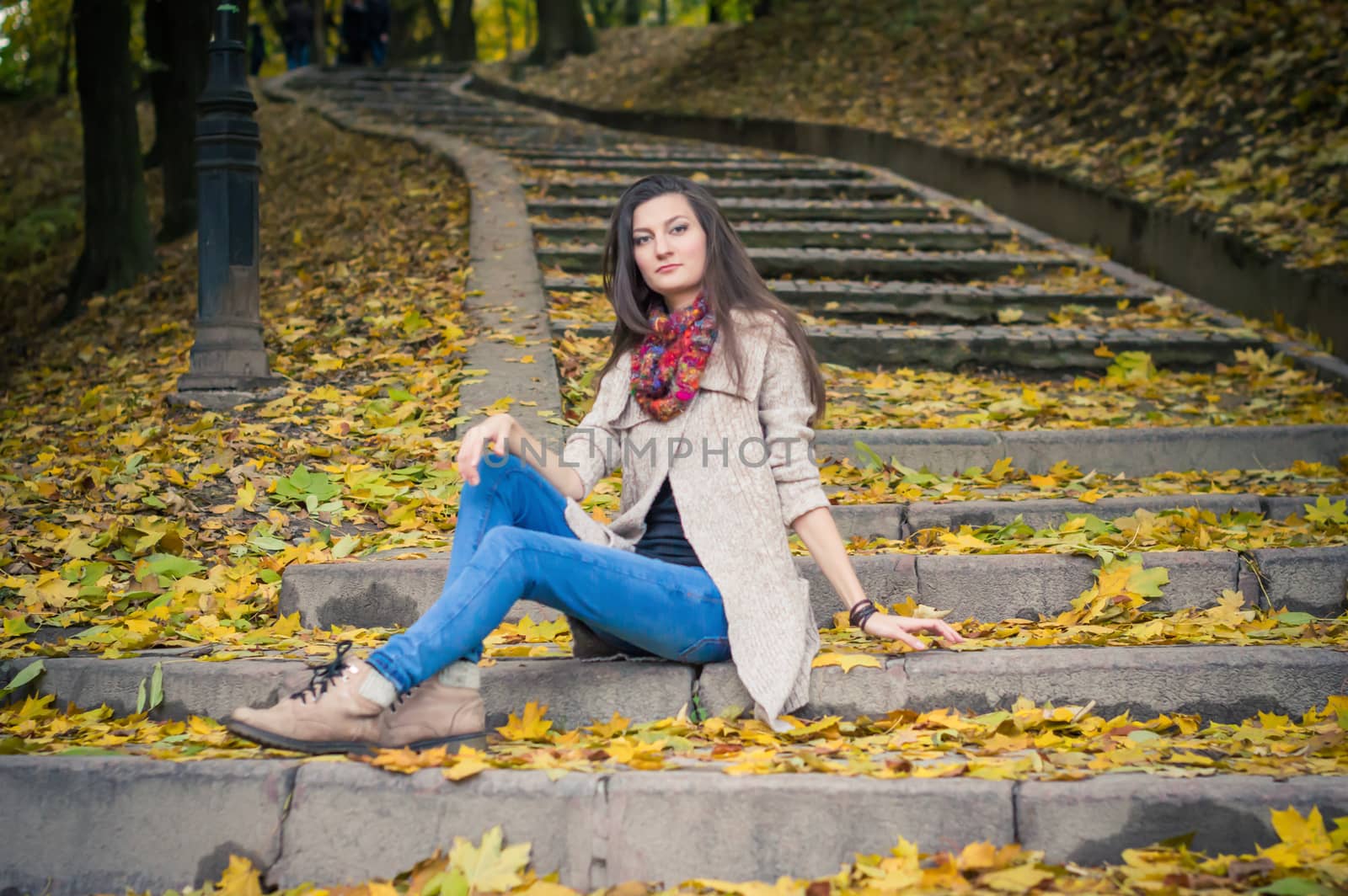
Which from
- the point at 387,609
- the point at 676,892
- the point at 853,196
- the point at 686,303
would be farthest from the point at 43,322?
the point at 676,892

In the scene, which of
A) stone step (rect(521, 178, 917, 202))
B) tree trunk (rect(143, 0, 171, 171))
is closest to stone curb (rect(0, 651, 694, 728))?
stone step (rect(521, 178, 917, 202))

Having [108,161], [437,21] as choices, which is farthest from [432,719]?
[437,21]

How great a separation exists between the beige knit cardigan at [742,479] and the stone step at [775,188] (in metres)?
6.06

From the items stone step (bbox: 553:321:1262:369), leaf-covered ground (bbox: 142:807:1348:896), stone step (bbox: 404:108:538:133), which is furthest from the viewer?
stone step (bbox: 404:108:538:133)

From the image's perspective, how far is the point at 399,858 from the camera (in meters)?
2.38

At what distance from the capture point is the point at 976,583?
3.36m

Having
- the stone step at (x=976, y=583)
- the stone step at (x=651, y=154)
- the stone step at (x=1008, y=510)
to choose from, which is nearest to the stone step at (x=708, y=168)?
the stone step at (x=651, y=154)

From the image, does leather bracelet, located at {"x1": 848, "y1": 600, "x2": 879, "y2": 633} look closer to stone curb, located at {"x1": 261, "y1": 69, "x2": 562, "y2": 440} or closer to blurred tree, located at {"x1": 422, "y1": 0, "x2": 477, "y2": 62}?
stone curb, located at {"x1": 261, "y1": 69, "x2": 562, "y2": 440}

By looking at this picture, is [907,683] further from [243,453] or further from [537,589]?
[243,453]

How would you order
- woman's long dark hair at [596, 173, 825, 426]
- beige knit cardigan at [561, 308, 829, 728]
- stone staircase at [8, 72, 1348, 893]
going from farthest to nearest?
woman's long dark hair at [596, 173, 825, 426] < beige knit cardigan at [561, 308, 829, 728] < stone staircase at [8, 72, 1348, 893]

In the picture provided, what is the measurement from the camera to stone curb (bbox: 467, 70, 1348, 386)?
6.20 meters

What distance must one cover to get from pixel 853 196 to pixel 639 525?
6778mm

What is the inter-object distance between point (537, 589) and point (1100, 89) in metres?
8.32

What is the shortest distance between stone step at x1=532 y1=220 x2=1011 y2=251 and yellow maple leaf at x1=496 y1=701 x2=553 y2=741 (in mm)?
5343
